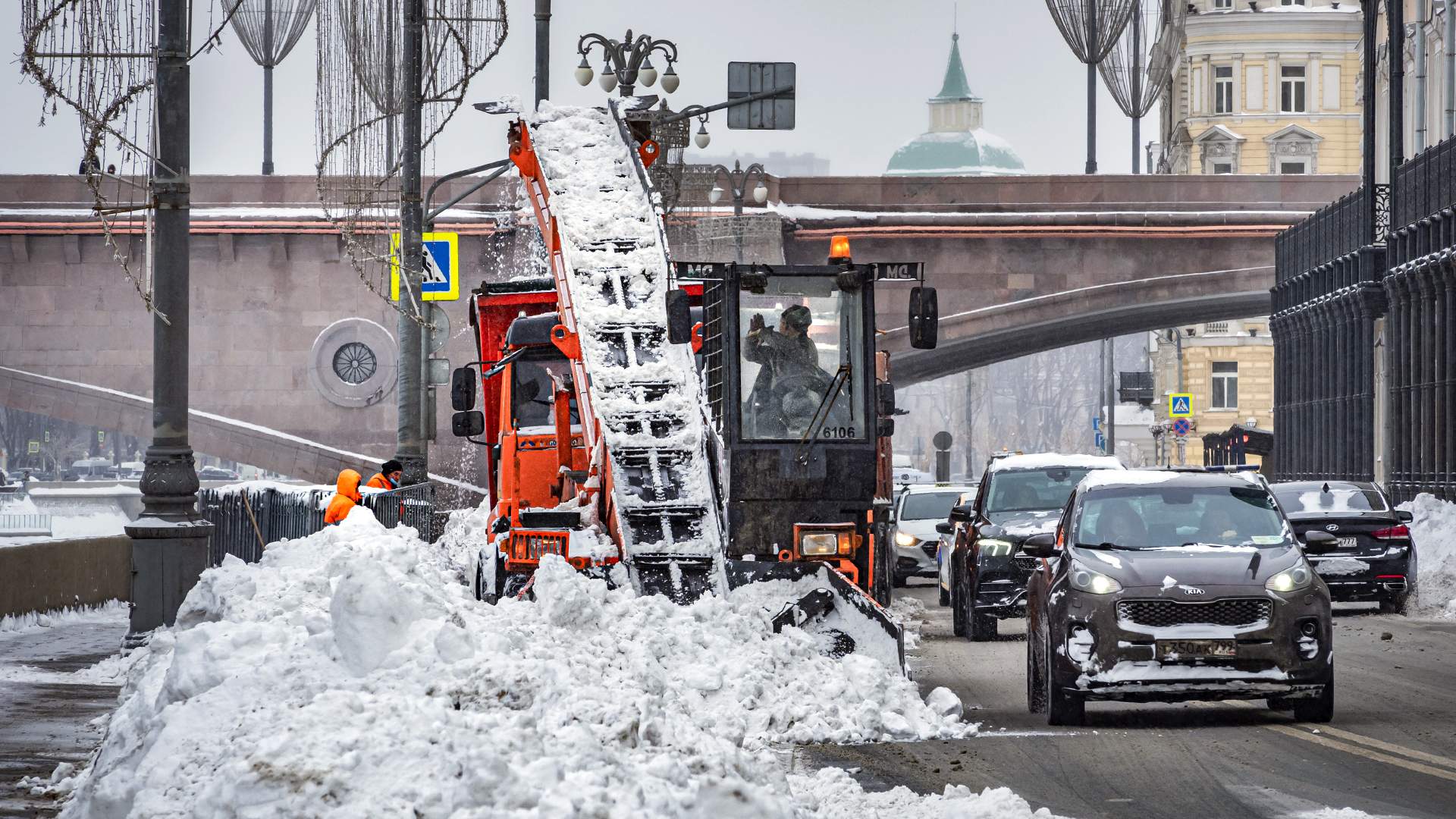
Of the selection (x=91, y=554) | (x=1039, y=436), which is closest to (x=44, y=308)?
(x=91, y=554)

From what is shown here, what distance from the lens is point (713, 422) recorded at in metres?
16.2

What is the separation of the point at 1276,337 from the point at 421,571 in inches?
1540

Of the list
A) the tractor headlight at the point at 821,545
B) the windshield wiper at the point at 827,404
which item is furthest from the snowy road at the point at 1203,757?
the windshield wiper at the point at 827,404

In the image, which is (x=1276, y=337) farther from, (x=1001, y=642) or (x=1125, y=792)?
(x=1125, y=792)

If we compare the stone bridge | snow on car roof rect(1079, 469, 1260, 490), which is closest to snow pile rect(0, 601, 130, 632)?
snow on car roof rect(1079, 469, 1260, 490)

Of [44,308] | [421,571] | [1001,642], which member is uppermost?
[44,308]

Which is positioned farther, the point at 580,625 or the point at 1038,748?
the point at 580,625

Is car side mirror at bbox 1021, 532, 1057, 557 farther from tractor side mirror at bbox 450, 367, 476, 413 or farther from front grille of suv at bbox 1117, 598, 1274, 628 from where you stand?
tractor side mirror at bbox 450, 367, 476, 413

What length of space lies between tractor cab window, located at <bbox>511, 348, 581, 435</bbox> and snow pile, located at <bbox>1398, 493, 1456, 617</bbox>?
11329 mm

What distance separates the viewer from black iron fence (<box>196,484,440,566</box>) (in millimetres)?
25828

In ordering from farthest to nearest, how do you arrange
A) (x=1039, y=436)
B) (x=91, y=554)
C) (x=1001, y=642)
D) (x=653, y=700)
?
1. (x=1039, y=436)
2. (x=91, y=554)
3. (x=1001, y=642)
4. (x=653, y=700)

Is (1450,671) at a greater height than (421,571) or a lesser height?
lesser

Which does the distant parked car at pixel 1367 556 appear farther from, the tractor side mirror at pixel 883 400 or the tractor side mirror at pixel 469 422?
the tractor side mirror at pixel 469 422

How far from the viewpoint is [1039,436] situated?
17500 cm
